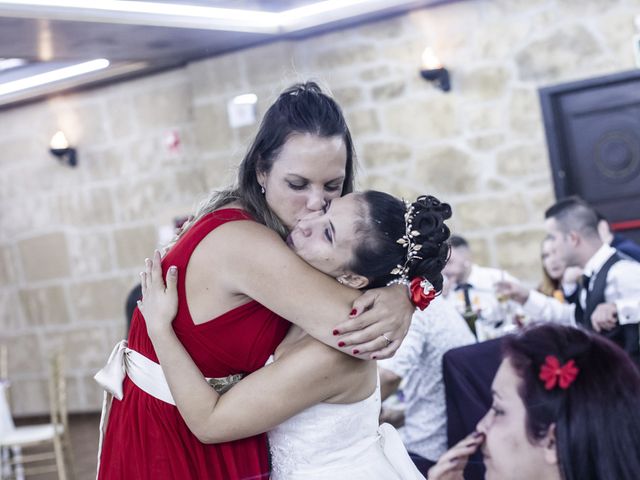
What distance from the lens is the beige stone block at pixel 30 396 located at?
842cm

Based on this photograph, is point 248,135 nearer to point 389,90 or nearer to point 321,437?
point 389,90

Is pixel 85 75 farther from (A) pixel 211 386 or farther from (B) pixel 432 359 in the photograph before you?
(A) pixel 211 386

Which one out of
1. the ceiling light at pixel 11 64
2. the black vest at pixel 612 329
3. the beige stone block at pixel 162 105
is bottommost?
the black vest at pixel 612 329

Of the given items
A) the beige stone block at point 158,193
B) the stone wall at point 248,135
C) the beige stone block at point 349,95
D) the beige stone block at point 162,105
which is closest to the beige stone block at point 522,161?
the stone wall at point 248,135

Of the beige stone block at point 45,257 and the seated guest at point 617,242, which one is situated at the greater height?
the beige stone block at point 45,257

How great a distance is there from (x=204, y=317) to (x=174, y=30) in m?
4.01

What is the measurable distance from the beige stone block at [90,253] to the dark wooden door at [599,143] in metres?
3.88

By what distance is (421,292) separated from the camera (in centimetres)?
183

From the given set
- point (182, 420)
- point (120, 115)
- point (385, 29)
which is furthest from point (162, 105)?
point (182, 420)

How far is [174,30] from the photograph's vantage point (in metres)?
5.50

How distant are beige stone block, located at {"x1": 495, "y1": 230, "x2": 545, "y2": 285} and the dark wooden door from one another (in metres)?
0.35

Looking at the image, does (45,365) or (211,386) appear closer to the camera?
(211,386)

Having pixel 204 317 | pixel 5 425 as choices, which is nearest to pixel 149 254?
pixel 5 425

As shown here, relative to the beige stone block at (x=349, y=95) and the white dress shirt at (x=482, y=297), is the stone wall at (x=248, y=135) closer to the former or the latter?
the beige stone block at (x=349, y=95)
